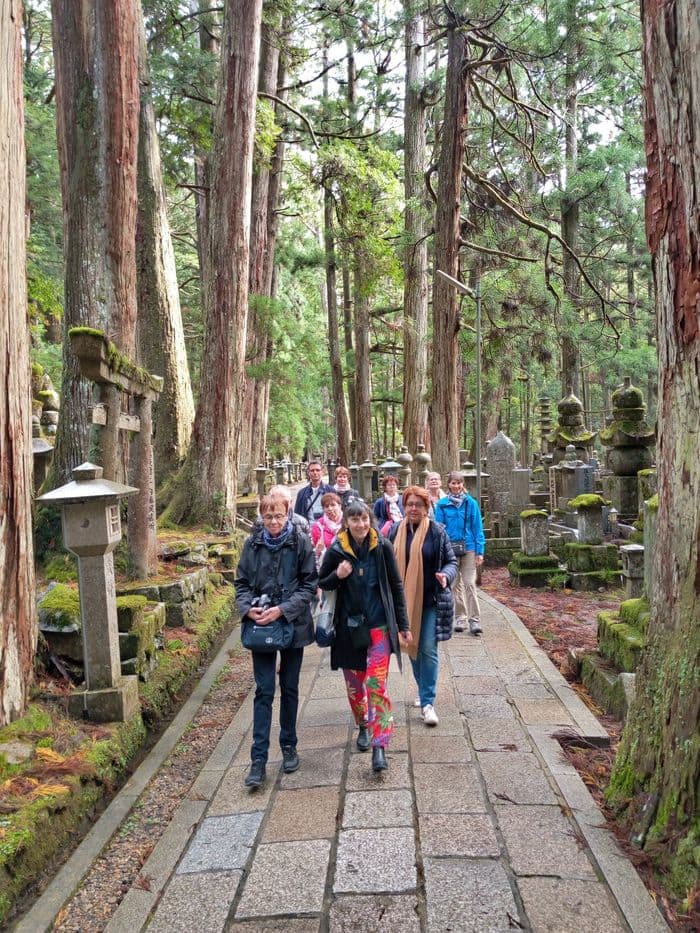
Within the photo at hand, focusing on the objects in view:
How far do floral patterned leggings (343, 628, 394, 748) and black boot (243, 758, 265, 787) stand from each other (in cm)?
68

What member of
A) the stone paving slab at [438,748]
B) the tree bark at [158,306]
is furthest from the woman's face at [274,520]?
the tree bark at [158,306]

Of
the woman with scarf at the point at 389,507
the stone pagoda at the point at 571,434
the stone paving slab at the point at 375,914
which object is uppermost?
the stone pagoda at the point at 571,434

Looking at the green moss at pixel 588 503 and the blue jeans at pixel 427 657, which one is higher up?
the green moss at pixel 588 503

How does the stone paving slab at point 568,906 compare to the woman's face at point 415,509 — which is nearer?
the stone paving slab at point 568,906

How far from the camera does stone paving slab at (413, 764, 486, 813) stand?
3.70 metres

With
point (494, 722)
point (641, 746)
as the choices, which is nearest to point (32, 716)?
point (494, 722)

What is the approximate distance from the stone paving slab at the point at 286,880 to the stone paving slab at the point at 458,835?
1.62ft

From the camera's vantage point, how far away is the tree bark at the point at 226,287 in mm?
11508

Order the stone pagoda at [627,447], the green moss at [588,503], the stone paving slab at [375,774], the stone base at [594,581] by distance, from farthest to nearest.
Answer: the stone pagoda at [627,447], the green moss at [588,503], the stone base at [594,581], the stone paving slab at [375,774]

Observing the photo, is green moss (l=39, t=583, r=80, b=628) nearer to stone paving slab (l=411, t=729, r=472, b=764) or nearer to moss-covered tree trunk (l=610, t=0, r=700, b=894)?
stone paving slab (l=411, t=729, r=472, b=764)

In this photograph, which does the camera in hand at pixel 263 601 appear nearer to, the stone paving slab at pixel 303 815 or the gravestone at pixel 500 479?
the stone paving slab at pixel 303 815

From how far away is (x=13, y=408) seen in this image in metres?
4.64

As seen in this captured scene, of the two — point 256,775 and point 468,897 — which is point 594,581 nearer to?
point 256,775

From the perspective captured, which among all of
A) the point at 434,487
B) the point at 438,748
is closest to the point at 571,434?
the point at 434,487
